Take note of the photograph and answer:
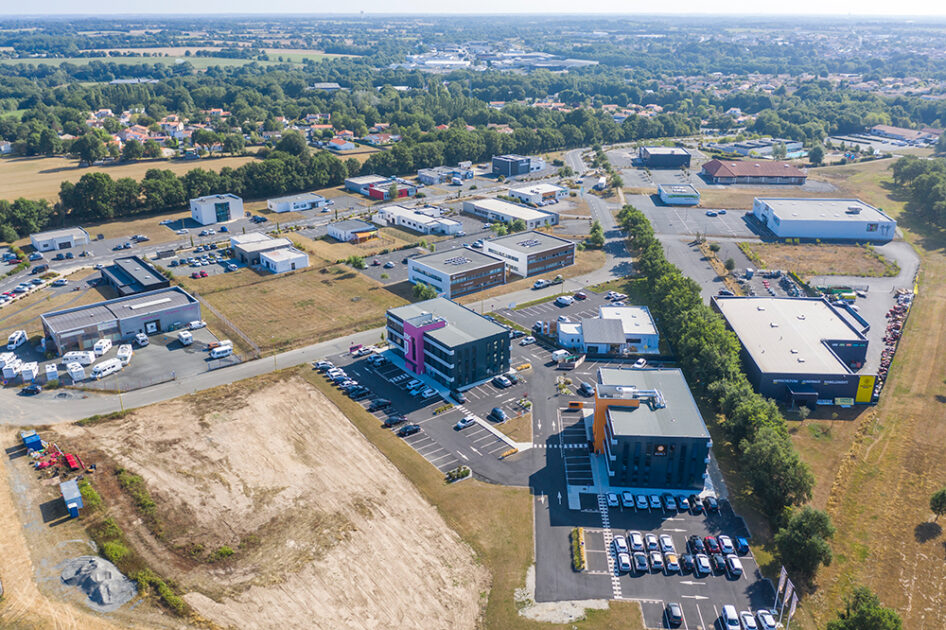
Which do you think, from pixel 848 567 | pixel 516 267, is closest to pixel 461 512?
pixel 848 567

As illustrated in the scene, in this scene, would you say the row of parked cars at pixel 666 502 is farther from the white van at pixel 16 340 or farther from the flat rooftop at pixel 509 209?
the flat rooftop at pixel 509 209

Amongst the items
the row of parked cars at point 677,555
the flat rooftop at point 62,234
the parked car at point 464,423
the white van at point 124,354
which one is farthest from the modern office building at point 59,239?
the row of parked cars at point 677,555

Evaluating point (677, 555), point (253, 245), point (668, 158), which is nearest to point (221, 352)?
point (253, 245)

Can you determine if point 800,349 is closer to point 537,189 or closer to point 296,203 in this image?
point 537,189

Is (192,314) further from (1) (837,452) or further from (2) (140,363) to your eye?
(1) (837,452)

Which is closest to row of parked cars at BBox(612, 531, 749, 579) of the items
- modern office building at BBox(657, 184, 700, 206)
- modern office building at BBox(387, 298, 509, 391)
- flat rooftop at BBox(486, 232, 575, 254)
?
modern office building at BBox(387, 298, 509, 391)

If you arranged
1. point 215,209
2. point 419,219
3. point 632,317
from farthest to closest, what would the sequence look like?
point 215,209 → point 419,219 → point 632,317
